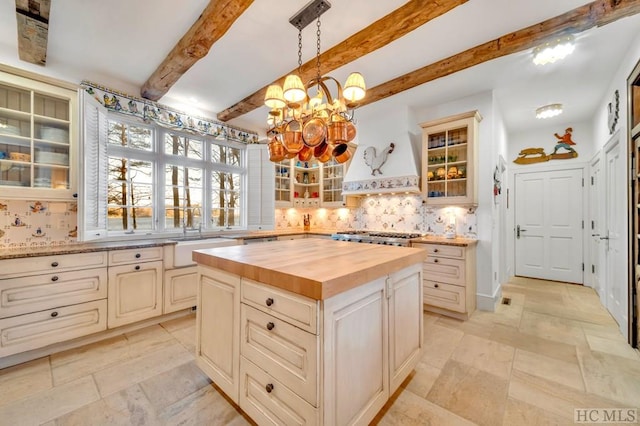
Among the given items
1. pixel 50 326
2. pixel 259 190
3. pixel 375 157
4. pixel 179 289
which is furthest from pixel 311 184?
pixel 50 326

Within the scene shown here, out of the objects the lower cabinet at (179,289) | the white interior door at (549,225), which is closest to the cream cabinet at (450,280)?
the white interior door at (549,225)

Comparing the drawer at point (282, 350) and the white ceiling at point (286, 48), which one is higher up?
the white ceiling at point (286, 48)

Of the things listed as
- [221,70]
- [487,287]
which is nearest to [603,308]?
[487,287]

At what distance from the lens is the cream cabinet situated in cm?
300

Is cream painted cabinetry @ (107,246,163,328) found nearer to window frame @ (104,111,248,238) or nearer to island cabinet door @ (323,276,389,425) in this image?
window frame @ (104,111,248,238)

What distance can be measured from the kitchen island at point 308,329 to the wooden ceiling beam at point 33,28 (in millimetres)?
2052

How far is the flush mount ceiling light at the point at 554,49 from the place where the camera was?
2.13 meters

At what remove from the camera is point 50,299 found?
2260 mm

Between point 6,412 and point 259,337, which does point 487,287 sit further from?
point 6,412

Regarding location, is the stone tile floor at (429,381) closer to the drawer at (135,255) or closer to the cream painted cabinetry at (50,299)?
the cream painted cabinetry at (50,299)

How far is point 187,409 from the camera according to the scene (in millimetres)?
1658

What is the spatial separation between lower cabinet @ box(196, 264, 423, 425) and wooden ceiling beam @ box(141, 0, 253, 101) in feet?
5.82

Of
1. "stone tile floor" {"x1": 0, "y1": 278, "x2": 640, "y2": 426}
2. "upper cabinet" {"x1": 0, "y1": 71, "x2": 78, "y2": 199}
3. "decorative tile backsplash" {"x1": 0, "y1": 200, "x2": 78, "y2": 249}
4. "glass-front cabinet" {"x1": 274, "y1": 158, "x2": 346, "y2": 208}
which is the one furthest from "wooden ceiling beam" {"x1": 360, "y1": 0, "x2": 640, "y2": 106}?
"decorative tile backsplash" {"x1": 0, "y1": 200, "x2": 78, "y2": 249}

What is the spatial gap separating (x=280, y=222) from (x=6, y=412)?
3.71 m
